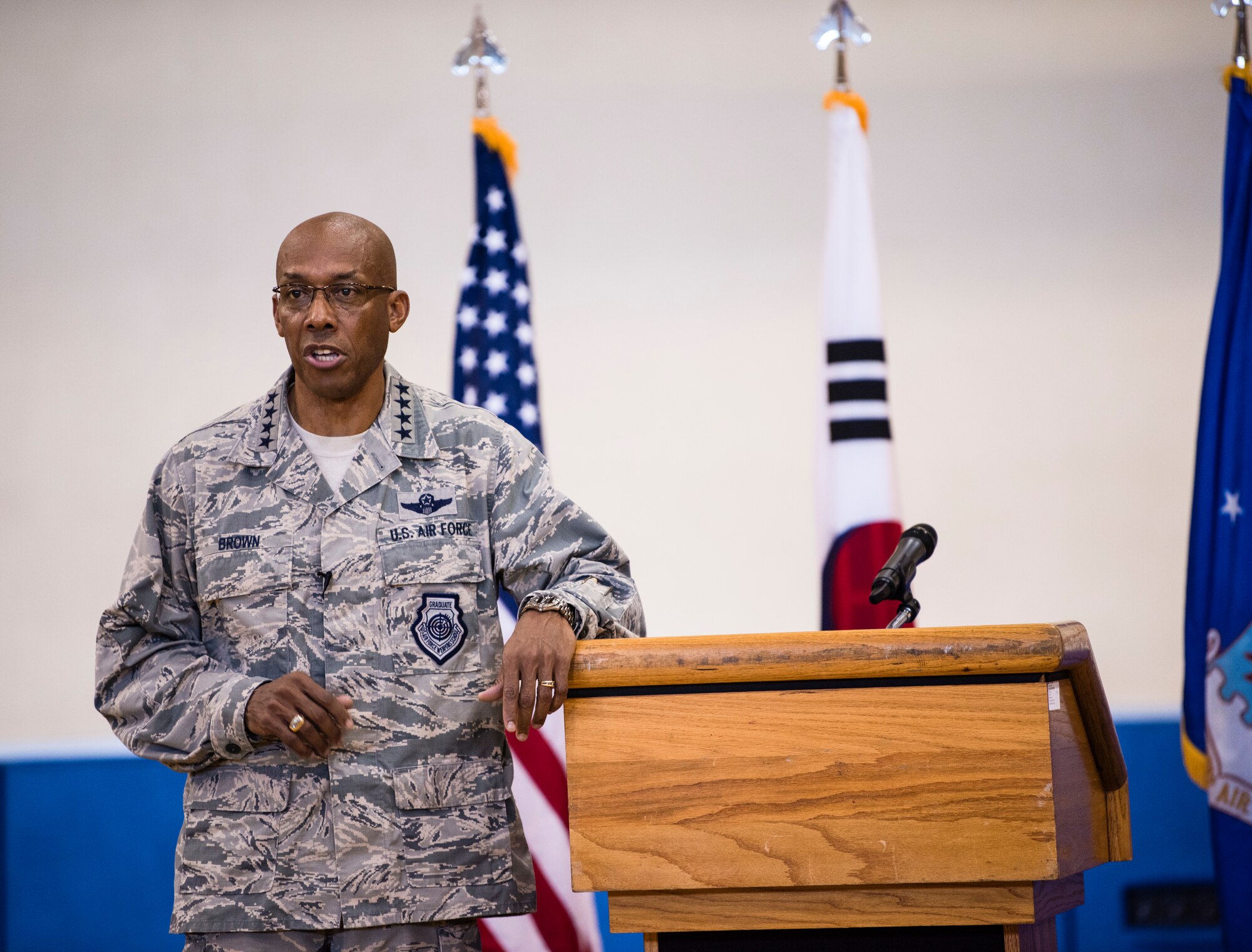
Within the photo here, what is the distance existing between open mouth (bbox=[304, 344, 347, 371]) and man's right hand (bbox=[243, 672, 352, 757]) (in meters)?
0.45

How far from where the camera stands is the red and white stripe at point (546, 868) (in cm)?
289

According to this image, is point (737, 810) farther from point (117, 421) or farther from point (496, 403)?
point (117, 421)

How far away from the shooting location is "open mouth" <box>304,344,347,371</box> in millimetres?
1807

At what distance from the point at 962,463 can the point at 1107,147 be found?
1035mm

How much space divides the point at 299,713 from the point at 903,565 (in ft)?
2.60

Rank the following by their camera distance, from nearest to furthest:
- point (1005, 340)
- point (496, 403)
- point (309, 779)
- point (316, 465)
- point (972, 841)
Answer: point (972, 841) → point (309, 779) → point (316, 465) → point (496, 403) → point (1005, 340)

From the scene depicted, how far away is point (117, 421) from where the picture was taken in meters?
3.82

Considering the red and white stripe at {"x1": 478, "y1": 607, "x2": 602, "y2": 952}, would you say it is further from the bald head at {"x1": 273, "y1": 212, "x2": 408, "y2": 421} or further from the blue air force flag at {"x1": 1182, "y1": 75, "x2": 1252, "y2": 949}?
the blue air force flag at {"x1": 1182, "y1": 75, "x2": 1252, "y2": 949}

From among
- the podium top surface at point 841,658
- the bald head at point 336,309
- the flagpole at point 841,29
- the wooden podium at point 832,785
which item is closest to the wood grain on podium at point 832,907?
the wooden podium at point 832,785

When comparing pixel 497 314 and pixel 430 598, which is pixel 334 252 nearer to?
pixel 430 598

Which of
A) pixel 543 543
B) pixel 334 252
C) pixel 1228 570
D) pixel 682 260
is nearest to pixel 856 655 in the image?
pixel 543 543

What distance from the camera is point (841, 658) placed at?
1.24 m

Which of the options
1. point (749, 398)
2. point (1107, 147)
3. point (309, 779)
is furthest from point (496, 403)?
point (1107, 147)

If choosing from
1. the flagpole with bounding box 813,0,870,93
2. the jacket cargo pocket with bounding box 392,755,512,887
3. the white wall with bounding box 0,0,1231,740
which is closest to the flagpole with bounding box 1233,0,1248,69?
the white wall with bounding box 0,0,1231,740
